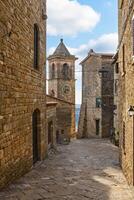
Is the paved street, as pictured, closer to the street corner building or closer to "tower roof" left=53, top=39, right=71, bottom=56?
the street corner building

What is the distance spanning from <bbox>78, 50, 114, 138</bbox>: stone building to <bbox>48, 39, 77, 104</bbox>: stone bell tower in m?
6.62

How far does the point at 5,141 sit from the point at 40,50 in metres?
5.85

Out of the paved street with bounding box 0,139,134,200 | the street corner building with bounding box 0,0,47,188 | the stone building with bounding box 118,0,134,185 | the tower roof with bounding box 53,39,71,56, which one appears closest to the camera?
the paved street with bounding box 0,139,134,200

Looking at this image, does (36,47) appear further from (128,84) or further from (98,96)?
(98,96)

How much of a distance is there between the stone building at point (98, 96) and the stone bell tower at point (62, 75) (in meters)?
6.62

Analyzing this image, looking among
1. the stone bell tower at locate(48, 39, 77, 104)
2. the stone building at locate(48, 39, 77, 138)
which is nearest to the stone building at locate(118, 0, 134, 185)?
the stone building at locate(48, 39, 77, 138)

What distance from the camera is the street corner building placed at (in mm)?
7000

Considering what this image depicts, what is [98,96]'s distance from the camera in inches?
1131

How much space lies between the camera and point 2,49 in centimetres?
684

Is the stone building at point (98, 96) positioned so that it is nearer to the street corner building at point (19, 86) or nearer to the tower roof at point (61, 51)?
the tower roof at point (61, 51)

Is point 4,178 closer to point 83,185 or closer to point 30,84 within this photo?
point 83,185

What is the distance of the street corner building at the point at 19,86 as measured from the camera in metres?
7.00

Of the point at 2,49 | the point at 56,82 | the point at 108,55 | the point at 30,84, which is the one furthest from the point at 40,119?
the point at 56,82

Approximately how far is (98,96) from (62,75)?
9.16m
